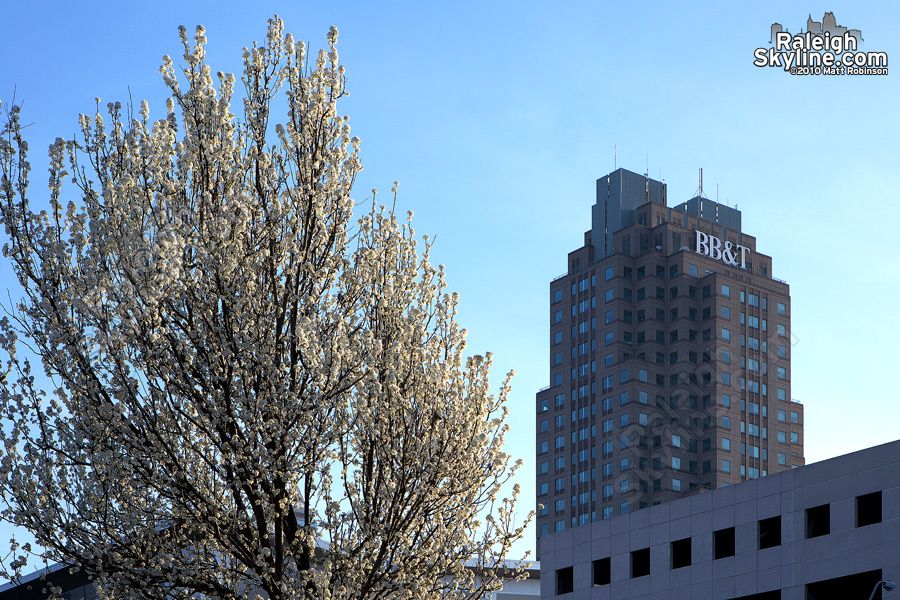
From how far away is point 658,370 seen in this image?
14962 cm

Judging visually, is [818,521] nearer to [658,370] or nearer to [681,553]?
[681,553]

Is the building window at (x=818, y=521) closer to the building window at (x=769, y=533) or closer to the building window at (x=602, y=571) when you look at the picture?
the building window at (x=769, y=533)

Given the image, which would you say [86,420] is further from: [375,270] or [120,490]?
[375,270]

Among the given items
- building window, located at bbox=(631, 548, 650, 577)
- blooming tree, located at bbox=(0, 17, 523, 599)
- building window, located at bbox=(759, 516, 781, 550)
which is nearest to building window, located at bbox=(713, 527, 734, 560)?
building window, located at bbox=(759, 516, 781, 550)

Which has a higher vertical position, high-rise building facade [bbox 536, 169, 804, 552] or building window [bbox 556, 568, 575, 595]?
high-rise building facade [bbox 536, 169, 804, 552]

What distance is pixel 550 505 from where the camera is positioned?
150250 millimetres

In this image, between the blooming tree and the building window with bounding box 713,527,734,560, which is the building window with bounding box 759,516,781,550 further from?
the blooming tree

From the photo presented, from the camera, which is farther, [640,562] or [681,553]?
[640,562]

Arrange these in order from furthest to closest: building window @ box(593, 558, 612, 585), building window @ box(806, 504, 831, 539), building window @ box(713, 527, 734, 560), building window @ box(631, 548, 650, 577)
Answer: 1. building window @ box(593, 558, 612, 585)
2. building window @ box(631, 548, 650, 577)
3. building window @ box(713, 527, 734, 560)
4. building window @ box(806, 504, 831, 539)

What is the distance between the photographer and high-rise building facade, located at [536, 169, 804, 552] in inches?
5650

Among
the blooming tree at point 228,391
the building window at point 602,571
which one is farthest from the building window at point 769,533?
the blooming tree at point 228,391

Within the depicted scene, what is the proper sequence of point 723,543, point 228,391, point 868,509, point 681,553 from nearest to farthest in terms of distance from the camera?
point 228,391 → point 868,509 → point 723,543 → point 681,553

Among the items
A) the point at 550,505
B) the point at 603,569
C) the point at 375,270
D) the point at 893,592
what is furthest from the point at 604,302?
the point at 375,270

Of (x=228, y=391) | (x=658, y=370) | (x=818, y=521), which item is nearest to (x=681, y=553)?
(x=818, y=521)
